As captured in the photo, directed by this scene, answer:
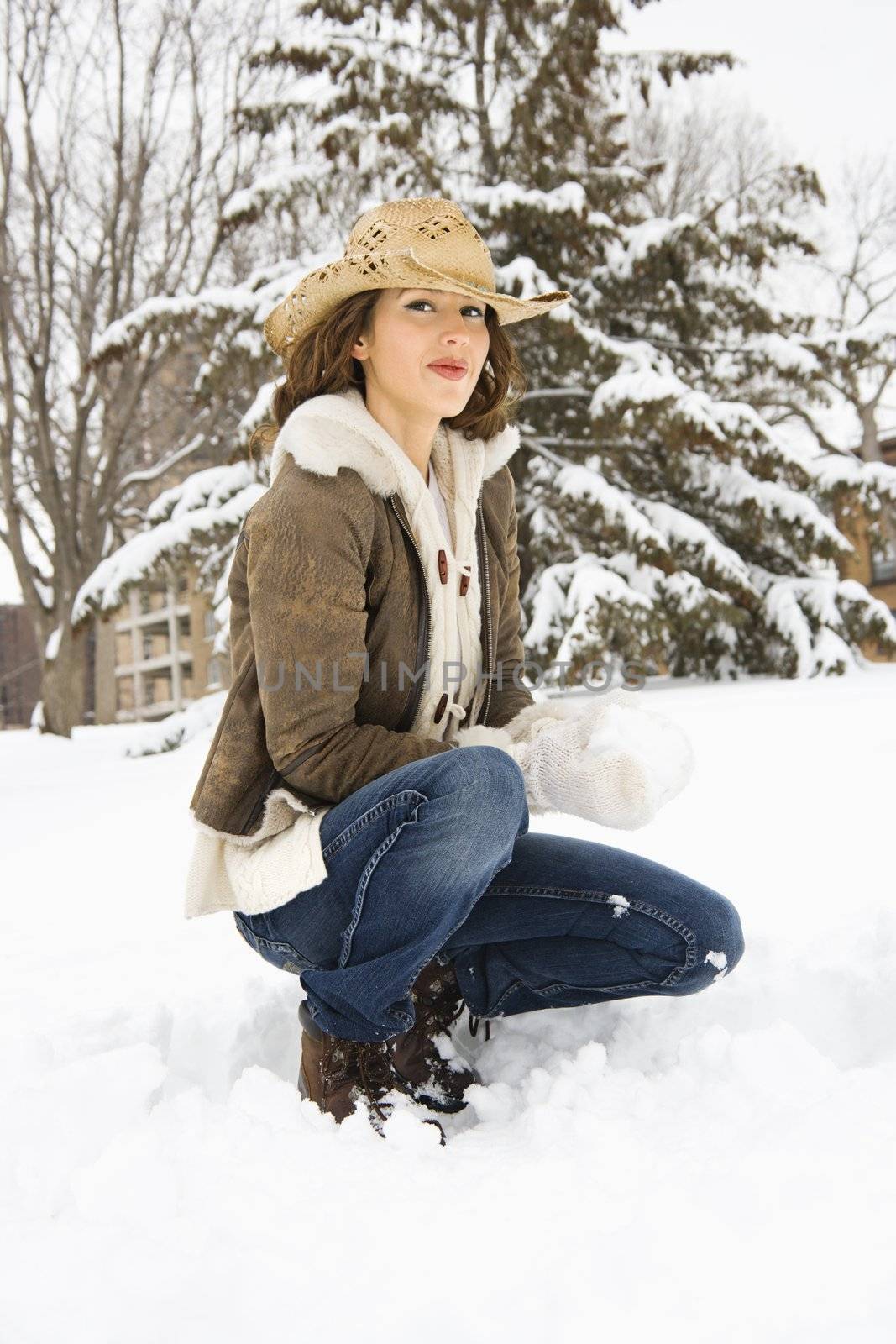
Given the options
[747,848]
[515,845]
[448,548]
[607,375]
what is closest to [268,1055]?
[515,845]

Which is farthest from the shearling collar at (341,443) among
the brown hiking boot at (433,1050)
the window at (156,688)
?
the window at (156,688)

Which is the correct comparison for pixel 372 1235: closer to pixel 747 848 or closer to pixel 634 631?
pixel 747 848

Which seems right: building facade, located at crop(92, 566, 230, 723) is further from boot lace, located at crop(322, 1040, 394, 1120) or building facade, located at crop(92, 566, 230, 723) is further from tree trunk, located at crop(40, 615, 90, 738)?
boot lace, located at crop(322, 1040, 394, 1120)

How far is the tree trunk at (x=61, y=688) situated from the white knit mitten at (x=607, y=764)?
9761mm

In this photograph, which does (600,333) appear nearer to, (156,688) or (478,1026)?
(478,1026)

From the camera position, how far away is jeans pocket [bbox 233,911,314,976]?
1779 mm

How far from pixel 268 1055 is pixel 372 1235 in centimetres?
86

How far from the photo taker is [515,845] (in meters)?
1.96

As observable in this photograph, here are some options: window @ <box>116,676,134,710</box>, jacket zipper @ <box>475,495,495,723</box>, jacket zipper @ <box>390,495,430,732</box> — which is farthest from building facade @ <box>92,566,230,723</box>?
jacket zipper @ <box>390,495,430,732</box>

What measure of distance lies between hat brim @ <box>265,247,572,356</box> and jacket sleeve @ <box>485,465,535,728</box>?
0.33 meters

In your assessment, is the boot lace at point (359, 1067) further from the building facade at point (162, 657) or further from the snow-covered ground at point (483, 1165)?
the building facade at point (162, 657)

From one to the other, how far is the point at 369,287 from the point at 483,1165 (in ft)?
4.76

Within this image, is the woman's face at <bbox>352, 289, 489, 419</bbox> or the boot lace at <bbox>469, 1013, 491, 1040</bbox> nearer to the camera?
the woman's face at <bbox>352, 289, 489, 419</bbox>

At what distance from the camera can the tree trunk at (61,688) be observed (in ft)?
36.0
